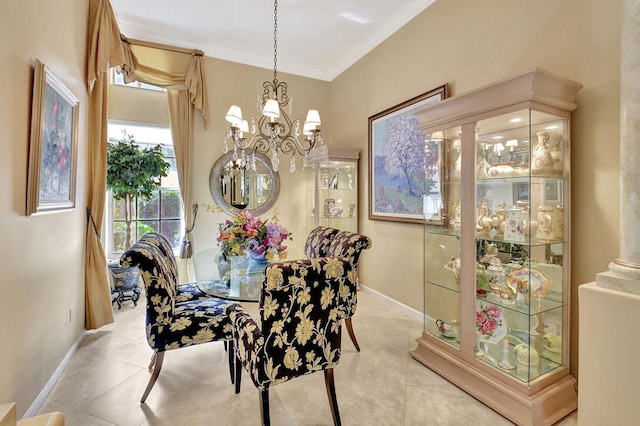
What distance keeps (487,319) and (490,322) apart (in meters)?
0.03

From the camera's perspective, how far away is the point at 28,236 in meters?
1.80

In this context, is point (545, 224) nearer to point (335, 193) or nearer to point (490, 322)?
point (490, 322)

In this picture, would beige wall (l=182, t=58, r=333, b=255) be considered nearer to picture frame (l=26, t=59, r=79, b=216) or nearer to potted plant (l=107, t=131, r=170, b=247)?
potted plant (l=107, t=131, r=170, b=247)

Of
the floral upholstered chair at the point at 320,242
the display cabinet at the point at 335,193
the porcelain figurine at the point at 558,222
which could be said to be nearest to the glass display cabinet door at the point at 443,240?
the porcelain figurine at the point at 558,222

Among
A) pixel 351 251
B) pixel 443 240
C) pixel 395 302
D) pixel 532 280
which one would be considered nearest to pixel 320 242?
pixel 351 251

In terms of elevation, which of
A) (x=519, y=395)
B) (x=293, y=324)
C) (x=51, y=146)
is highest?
(x=51, y=146)

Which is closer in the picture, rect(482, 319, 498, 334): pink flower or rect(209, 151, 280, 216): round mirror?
rect(482, 319, 498, 334): pink flower

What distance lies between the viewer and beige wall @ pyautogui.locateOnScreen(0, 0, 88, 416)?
5.09ft

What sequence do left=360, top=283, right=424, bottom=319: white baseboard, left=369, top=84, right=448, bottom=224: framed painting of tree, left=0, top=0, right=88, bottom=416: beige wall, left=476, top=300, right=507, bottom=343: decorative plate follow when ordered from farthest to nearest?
left=360, top=283, right=424, bottom=319: white baseboard, left=369, top=84, right=448, bottom=224: framed painting of tree, left=476, top=300, right=507, bottom=343: decorative plate, left=0, top=0, right=88, bottom=416: beige wall

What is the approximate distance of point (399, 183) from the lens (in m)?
3.65

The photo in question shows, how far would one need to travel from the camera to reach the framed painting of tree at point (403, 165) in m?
2.82

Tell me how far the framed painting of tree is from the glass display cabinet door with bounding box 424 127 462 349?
2cm

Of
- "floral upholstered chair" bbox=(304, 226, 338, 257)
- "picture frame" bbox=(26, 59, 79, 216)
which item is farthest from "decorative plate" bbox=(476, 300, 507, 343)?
Result: "picture frame" bbox=(26, 59, 79, 216)

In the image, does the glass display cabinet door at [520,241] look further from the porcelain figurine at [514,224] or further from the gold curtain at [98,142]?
the gold curtain at [98,142]
